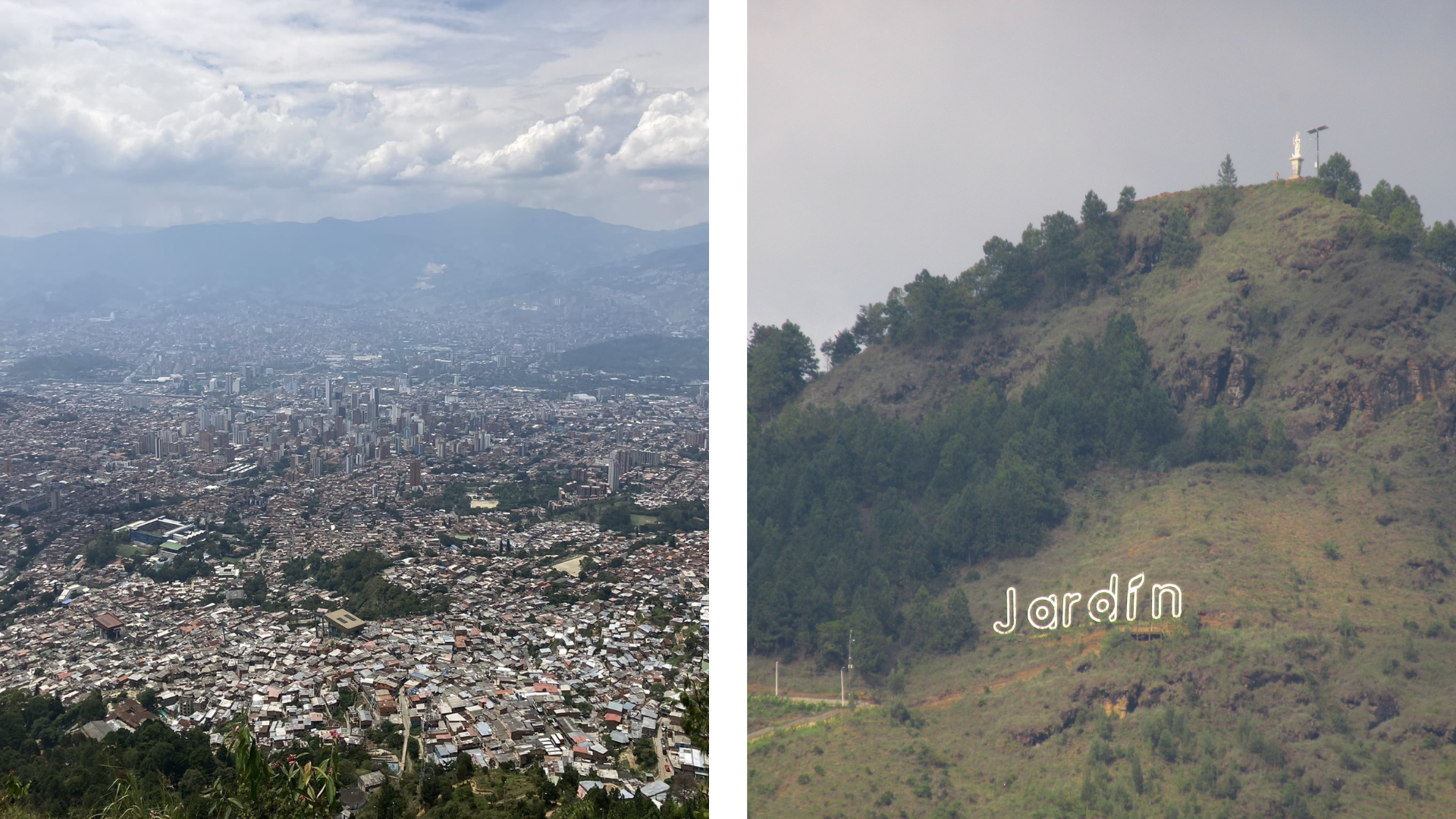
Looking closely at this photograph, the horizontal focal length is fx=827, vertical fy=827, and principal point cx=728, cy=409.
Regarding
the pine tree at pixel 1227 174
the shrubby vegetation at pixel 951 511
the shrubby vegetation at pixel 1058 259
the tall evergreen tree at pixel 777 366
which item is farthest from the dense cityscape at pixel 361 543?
the pine tree at pixel 1227 174

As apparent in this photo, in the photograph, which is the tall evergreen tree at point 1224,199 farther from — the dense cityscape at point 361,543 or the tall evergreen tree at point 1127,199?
the dense cityscape at point 361,543

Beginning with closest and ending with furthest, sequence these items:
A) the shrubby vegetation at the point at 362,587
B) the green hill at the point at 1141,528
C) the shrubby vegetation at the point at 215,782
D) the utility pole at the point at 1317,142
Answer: the shrubby vegetation at the point at 215,782
the green hill at the point at 1141,528
the utility pole at the point at 1317,142
the shrubby vegetation at the point at 362,587

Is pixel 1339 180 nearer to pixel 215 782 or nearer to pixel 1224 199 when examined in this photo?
pixel 1224 199

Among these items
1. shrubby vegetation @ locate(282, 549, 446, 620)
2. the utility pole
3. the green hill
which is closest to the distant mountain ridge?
shrubby vegetation @ locate(282, 549, 446, 620)

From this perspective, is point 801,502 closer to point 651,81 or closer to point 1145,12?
point 1145,12

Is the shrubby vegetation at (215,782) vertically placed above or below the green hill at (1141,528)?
below

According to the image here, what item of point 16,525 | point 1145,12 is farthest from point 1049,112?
point 16,525
